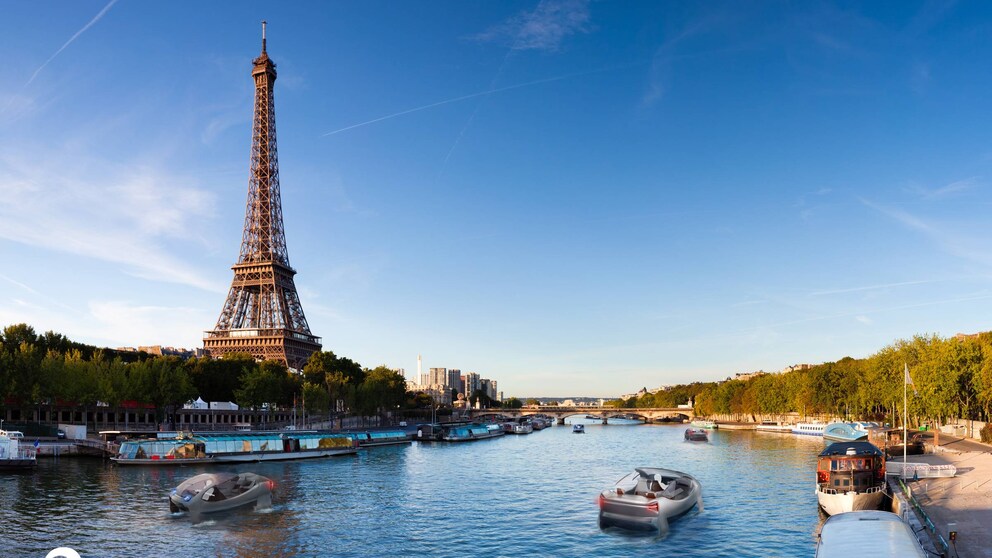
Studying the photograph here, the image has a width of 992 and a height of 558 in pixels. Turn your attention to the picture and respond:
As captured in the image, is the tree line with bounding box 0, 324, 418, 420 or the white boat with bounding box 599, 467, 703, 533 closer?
the white boat with bounding box 599, 467, 703, 533

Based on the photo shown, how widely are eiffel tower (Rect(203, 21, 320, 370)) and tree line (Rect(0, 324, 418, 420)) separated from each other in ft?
37.8

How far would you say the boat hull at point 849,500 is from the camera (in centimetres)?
4478

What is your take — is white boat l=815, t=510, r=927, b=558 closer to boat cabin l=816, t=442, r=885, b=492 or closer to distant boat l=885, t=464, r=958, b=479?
boat cabin l=816, t=442, r=885, b=492

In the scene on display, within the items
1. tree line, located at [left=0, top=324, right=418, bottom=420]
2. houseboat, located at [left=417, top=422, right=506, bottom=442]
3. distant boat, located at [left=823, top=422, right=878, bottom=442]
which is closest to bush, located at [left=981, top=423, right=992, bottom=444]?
distant boat, located at [left=823, top=422, right=878, bottom=442]

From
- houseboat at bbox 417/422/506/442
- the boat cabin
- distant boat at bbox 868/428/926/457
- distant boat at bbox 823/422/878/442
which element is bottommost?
houseboat at bbox 417/422/506/442

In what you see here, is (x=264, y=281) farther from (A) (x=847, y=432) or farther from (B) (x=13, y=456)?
(A) (x=847, y=432)

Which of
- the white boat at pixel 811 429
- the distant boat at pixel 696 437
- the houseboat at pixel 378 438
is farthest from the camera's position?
the white boat at pixel 811 429

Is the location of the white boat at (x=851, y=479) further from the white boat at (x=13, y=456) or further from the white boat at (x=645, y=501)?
the white boat at (x=13, y=456)

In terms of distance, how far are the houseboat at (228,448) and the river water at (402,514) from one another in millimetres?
3018

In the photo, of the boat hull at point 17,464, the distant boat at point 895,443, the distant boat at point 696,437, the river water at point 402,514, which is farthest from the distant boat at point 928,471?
the boat hull at point 17,464

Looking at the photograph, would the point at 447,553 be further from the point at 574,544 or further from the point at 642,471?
the point at 642,471

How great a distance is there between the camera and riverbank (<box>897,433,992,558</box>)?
3275 cm

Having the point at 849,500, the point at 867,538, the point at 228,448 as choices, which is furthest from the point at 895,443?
the point at 228,448

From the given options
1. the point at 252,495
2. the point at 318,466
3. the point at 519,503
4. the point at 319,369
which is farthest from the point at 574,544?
the point at 319,369
